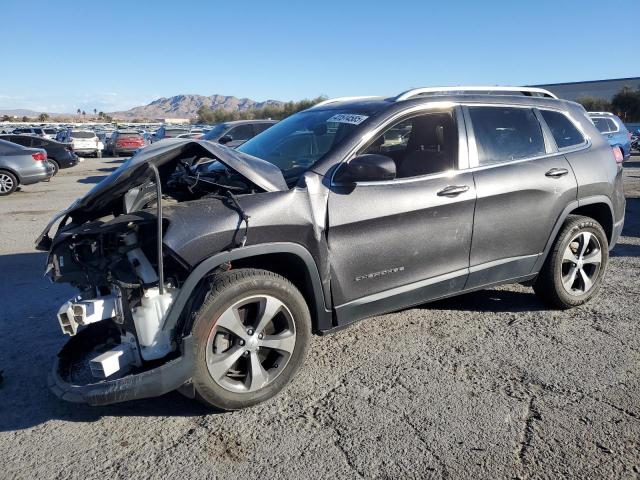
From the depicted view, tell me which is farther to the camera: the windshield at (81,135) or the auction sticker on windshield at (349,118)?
the windshield at (81,135)

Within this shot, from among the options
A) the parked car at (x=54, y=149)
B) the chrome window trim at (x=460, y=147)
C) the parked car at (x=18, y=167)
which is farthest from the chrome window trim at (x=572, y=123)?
the parked car at (x=54, y=149)

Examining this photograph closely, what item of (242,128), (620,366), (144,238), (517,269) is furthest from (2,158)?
(620,366)

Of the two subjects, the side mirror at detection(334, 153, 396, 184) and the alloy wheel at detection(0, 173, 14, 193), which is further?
the alloy wheel at detection(0, 173, 14, 193)

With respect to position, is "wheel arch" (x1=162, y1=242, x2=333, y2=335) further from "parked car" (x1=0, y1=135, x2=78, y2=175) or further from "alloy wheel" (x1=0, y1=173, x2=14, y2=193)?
"parked car" (x1=0, y1=135, x2=78, y2=175)

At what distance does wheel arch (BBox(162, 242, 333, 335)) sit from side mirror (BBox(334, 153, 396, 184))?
571 mm

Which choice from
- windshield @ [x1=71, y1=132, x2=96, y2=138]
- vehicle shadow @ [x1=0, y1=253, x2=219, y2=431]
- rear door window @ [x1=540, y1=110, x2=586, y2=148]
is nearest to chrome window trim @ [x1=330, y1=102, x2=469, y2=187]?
rear door window @ [x1=540, y1=110, x2=586, y2=148]

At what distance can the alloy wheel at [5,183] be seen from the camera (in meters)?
13.4

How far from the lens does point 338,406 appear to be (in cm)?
322

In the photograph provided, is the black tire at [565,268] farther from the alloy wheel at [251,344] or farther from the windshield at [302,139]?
the alloy wheel at [251,344]

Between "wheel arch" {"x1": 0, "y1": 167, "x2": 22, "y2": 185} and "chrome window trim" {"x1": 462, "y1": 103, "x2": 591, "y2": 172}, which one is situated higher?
"chrome window trim" {"x1": 462, "y1": 103, "x2": 591, "y2": 172}

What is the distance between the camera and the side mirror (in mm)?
3371

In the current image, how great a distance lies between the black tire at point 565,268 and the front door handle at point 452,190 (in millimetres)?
1202

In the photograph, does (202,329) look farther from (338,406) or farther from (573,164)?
(573,164)

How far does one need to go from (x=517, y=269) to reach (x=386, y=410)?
1.85m
